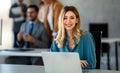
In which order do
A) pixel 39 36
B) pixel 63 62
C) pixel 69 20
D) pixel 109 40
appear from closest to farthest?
1. pixel 63 62
2. pixel 69 20
3. pixel 39 36
4. pixel 109 40

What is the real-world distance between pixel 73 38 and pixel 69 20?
0.49 ft

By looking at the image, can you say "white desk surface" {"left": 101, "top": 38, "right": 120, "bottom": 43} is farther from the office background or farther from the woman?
the woman

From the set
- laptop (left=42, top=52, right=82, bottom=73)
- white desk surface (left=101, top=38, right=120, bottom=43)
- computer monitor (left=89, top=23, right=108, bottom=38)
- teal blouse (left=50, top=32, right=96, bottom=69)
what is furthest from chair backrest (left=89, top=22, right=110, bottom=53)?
laptop (left=42, top=52, right=82, bottom=73)

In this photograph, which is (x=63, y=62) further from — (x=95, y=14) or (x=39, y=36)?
(x=95, y=14)

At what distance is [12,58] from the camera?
374cm

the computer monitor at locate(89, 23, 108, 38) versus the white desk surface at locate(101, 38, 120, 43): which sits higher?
the computer monitor at locate(89, 23, 108, 38)

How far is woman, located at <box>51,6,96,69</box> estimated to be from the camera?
1.97m

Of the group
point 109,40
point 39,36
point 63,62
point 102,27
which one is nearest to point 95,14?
point 102,27

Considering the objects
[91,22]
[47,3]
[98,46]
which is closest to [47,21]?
[47,3]

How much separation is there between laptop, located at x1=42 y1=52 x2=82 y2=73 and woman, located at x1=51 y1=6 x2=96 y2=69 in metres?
0.39

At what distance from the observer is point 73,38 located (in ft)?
6.56

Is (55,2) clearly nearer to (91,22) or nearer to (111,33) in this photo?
(91,22)

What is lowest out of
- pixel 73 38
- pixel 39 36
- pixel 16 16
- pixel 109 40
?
pixel 109 40

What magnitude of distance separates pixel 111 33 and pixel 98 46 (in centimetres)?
268
